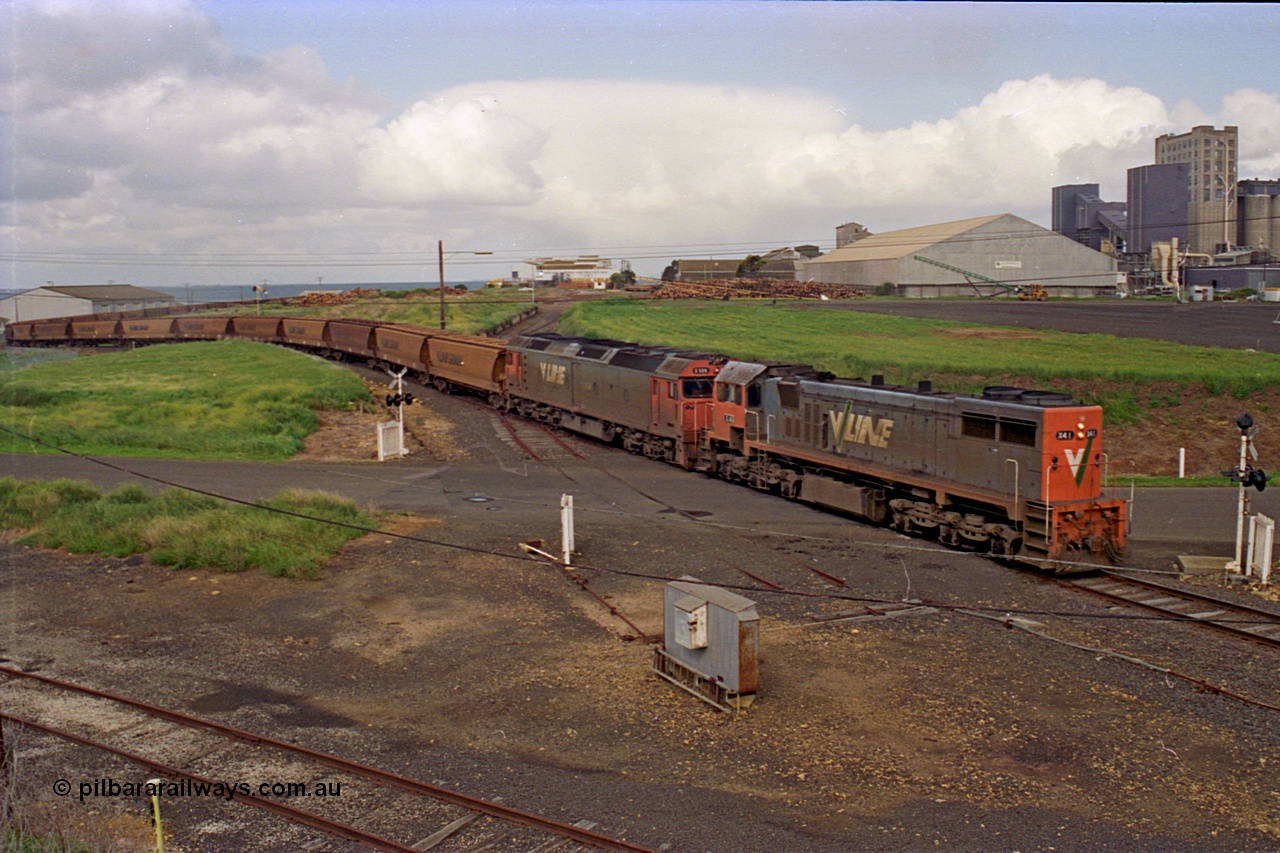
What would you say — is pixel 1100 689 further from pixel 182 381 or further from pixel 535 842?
pixel 182 381

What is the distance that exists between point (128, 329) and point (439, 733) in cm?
8038

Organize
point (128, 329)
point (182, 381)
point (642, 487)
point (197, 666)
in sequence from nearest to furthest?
point (197, 666)
point (642, 487)
point (182, 381)
point (128, 329)

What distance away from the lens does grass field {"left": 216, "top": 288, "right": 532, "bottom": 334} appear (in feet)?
270

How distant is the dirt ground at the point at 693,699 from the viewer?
33.1 feet

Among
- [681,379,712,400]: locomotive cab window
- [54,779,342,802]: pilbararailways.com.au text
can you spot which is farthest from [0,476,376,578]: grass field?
[681,379,712,400]: locomotive cab window

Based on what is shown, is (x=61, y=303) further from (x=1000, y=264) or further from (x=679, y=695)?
(x=679, y=695)

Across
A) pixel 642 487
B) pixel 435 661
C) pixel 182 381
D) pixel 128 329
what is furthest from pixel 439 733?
pixel 128 329

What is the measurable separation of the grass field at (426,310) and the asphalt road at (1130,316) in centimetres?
2983

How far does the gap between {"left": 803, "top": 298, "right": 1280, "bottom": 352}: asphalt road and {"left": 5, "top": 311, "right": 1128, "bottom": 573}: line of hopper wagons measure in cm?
3630

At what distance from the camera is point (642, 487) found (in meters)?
29.0

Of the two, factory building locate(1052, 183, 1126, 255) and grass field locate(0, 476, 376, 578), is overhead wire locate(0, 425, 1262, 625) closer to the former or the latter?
grass field locate(0, 476, 376, 578)

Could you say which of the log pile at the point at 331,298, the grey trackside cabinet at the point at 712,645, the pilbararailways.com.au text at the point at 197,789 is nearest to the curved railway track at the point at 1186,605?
the grey trackside cabinet at the point at 712,645

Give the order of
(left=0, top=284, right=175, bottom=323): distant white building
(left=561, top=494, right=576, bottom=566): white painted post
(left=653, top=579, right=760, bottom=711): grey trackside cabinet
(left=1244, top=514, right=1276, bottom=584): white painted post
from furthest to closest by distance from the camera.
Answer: (left=0, top=284, right=175, bottom=323): distant white building
(left=561, top=494, right=576, bottom=566): white painted post
(left=1244, top=514, right=1276, bottom=584): white painted post
(left=653, top=579, right=760, bottom=711): grey trackside cabinet

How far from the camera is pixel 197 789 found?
10.7 metres
